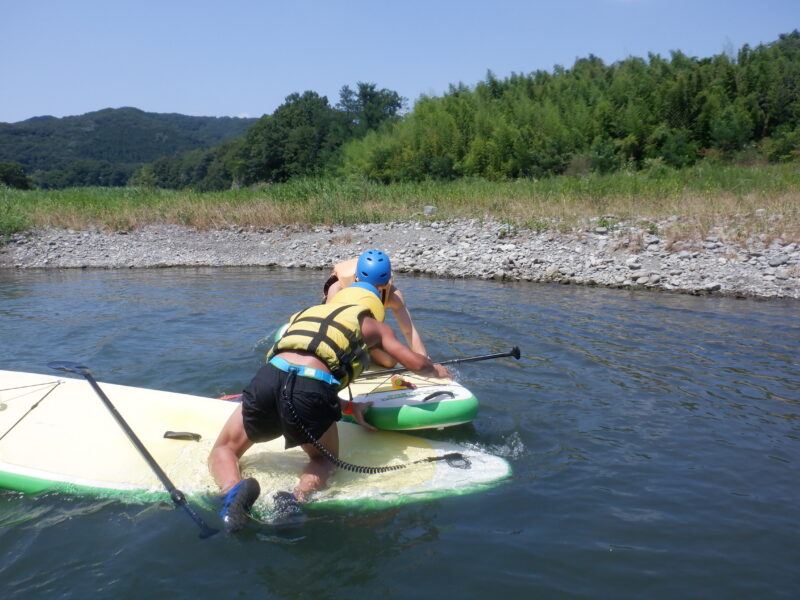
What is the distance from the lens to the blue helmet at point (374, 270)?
Result: 4465 millimetres

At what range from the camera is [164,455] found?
4.09m

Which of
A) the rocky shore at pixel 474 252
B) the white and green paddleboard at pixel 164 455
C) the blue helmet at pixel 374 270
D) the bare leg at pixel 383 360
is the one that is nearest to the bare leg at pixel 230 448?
the white and green paddleboard at pixel 164 455

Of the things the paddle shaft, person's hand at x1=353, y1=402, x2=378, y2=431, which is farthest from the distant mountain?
person's hand at x1=353, y1=402, x2=378, y2=431

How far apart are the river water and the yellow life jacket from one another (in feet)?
2.76

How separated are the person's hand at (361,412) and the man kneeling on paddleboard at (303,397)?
20.4 inches

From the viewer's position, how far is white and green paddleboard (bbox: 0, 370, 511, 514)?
3.82 metres

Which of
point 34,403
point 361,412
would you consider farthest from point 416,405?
point 34,403

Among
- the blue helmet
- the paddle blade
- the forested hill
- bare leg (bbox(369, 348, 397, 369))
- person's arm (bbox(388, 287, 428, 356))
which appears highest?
the forested hill

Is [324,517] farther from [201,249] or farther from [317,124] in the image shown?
[317,124]

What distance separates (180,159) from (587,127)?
89428 mm

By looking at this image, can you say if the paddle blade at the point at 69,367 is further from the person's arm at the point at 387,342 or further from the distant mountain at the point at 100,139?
the distant mountain at the point at 100,139

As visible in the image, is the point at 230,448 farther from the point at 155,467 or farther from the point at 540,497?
the point at 540,497

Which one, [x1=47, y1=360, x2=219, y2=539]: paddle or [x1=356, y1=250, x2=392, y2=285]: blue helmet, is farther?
[x1=356, y1=250, x2=392, y2=285]: blue helmet

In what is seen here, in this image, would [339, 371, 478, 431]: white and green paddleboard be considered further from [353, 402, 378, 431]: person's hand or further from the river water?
the river water
